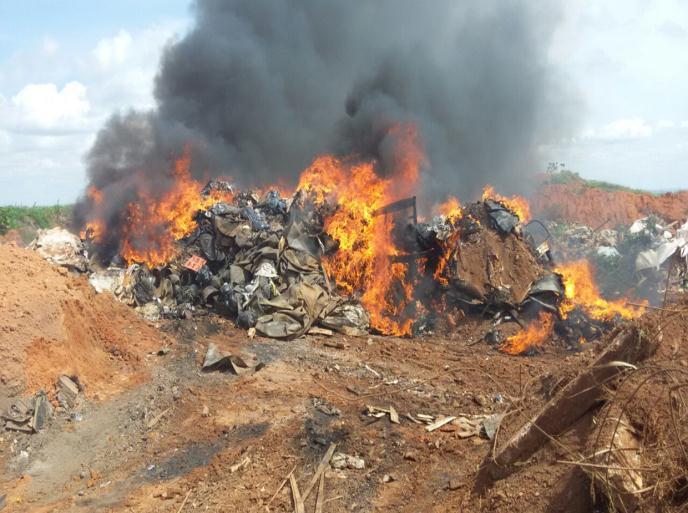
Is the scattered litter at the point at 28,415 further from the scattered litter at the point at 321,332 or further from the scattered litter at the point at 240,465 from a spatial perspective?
the scattered litter at the point at 321,332

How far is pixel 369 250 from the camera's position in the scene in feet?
37.3

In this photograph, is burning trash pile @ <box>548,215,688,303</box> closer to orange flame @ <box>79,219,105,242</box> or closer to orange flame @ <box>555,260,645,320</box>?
orange flame @ <box>555,260,645,320</box>

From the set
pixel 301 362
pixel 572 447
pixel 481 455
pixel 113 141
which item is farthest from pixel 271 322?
pixel 113 141

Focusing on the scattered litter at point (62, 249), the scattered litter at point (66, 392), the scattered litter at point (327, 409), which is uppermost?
the scattered litter at point (62, 249)

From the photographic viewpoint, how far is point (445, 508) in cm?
425

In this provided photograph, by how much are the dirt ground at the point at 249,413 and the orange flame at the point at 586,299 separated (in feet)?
3.82

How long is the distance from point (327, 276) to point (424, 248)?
7.03 ft

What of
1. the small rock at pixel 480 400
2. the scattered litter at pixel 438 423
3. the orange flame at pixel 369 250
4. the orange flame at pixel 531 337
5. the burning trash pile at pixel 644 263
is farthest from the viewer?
the burning trash pile at pixel 644 263

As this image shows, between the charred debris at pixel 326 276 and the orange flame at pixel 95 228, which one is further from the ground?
the orange flame at pixel 95 228

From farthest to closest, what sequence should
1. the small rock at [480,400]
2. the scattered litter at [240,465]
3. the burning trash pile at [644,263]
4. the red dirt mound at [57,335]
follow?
the burning trash pile at [644,263] < the red dirt mound at [57,335] < the small rock at [480,400] < the scattered litter at [240,465]

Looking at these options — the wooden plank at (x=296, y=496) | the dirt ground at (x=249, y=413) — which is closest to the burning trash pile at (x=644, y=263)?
the dirt ground at (x=249, y=413)

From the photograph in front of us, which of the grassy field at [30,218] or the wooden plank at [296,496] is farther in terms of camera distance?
the grassy field at [30,218]

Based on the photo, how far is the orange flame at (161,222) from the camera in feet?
40.6

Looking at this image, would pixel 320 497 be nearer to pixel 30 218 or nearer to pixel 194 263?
pixel 194 263
